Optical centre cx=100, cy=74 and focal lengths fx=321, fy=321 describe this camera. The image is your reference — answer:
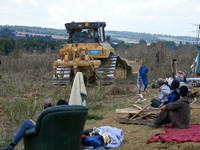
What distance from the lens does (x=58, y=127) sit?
4.68 m

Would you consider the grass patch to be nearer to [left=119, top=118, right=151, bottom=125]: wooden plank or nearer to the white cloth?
the white cloth

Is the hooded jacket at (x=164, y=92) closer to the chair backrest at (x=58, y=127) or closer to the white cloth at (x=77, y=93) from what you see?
the white cloth at (x=77, y=93)

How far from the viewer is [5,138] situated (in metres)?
6.58

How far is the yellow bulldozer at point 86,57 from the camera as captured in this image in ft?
43.6

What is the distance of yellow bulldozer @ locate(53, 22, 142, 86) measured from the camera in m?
13.3

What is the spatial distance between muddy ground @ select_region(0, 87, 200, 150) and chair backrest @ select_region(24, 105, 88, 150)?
1.46m

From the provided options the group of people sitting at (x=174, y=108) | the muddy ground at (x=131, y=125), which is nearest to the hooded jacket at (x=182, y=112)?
the group of people sitting at (x=174, y=108)

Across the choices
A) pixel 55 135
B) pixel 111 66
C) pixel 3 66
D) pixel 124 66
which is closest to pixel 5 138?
pixel 55 135

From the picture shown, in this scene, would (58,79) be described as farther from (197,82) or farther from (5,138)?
(5,138)

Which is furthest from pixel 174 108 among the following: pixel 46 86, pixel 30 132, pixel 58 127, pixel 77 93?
pixel 46 86

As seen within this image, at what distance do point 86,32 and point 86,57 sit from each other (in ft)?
7.80

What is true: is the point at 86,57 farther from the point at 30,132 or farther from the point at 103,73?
the point at 30,132

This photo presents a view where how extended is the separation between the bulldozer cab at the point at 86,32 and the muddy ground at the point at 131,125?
3408 mm

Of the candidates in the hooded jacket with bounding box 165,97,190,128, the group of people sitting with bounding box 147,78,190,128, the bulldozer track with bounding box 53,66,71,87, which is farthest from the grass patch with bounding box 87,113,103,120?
the bulldozer track with bounding box 53,66,71,87
